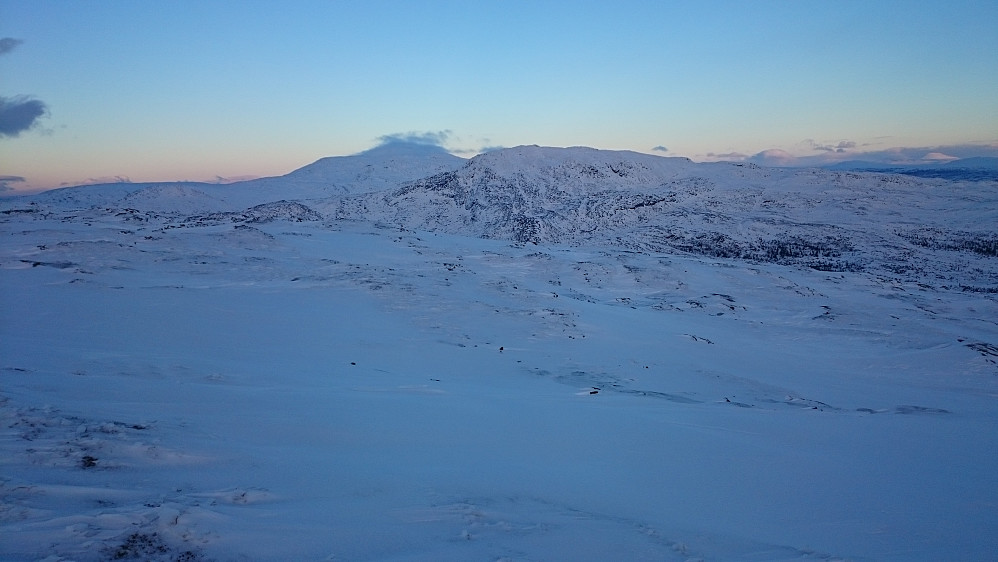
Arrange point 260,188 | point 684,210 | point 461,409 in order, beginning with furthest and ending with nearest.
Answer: point 260,188, point 684,210, point 461,409

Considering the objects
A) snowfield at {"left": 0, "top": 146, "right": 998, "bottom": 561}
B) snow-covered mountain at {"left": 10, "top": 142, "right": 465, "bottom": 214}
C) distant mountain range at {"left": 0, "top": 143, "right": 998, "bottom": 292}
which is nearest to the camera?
snowfield at {"left": 0, "top": 146, "right": 998, "bottom": 561}

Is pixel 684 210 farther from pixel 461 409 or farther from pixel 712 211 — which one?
pixel 461 409

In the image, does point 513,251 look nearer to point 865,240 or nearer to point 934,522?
point 934,522

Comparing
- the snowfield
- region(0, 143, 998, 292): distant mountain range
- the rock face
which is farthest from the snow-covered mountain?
the snowfield

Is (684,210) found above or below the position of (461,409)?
above

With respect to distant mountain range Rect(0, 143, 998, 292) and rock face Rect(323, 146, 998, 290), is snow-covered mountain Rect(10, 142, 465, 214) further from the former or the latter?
rock face Rect(323, 146, 998, 290)

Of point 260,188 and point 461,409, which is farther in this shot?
point 260,188

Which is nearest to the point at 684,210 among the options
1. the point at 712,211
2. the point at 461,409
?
the point at 712,211

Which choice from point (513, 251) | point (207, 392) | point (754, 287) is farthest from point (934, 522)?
point (513, 251)

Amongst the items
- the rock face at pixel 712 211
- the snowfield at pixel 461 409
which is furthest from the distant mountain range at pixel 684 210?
the snowfield at pixel 461 409
